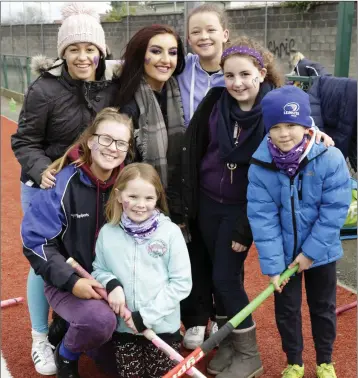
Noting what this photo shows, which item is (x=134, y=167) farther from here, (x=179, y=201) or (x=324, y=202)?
(x=324, y=202)

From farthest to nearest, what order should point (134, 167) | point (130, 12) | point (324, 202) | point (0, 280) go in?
point (130, 12)
point (0, 280)
point (134, 167)
point (324, 202)

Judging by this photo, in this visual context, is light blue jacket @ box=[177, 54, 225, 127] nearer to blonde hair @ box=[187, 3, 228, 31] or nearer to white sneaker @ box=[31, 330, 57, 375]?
blonde hair @ box=[187, 3, 228, 31]

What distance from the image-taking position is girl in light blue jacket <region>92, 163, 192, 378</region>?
8.45 ft

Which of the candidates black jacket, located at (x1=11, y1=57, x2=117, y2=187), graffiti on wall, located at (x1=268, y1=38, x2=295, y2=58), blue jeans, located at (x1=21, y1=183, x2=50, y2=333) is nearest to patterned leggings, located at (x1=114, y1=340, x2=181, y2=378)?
blue jeans, located at (x1=21, y1=183, x2=50, y2=333)

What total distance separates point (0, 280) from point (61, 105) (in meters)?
1.86

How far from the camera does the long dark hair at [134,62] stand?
9.64 ft

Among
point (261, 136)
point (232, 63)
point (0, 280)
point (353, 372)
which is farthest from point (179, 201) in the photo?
point (0, 280)

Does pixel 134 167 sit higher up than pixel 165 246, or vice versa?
pixel 134 167

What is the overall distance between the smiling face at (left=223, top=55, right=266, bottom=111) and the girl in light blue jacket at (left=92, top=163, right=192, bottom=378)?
56 cm

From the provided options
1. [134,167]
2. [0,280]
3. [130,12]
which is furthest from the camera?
[130,12]

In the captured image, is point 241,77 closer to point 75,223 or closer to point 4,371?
point 75,223

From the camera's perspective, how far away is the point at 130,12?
13.7m

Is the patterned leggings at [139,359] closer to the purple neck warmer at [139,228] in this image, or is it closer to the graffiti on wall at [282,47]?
the purple neck warmer at [139,228]

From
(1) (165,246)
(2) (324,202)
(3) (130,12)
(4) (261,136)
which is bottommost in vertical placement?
(1) (165,246)
